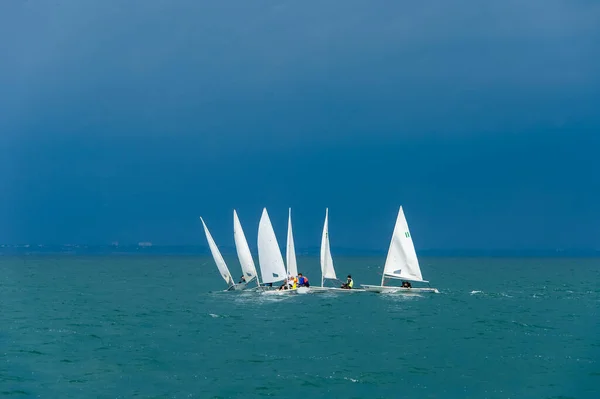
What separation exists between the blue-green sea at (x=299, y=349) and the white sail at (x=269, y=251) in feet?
8.00

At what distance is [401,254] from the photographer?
2360 inches

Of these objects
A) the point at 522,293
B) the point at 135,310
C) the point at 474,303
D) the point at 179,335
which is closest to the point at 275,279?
the point at 135,310

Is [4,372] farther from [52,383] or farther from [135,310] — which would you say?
[135,310]

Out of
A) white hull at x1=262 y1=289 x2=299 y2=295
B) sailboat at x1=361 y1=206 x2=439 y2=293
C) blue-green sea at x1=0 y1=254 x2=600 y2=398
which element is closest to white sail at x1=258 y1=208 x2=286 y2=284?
white hull at x1=262 y1=289 x2=299 y2=295

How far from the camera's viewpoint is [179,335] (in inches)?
1492

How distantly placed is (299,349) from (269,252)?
25555 millimetres

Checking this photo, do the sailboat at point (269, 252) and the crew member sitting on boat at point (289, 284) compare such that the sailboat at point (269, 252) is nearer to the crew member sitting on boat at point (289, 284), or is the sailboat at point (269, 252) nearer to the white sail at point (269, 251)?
the white sail at point (269, 251)

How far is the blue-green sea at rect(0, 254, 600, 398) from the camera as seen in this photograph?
83.7ft

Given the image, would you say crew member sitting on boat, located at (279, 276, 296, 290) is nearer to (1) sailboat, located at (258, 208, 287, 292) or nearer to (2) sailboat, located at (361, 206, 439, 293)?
(1) sailboat, located at (258, 208, 287, 292)

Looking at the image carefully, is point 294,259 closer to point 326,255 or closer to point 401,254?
point 326,255

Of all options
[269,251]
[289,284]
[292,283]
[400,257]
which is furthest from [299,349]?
[400,257]

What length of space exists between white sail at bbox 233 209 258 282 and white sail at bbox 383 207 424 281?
1156cm

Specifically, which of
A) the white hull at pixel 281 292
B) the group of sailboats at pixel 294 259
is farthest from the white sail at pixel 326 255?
the white hull at pixel 281 292

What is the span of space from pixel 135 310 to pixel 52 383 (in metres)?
26.5
